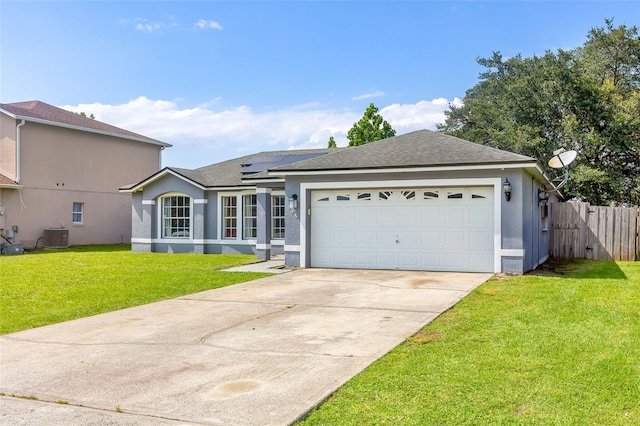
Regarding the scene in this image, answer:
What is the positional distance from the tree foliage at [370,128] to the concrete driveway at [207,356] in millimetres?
26724

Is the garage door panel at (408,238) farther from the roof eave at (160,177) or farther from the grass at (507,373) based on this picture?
the roof eave at (160,177)

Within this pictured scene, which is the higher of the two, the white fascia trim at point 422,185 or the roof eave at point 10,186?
the roof eave at point 10,186

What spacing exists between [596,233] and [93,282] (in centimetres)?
1503

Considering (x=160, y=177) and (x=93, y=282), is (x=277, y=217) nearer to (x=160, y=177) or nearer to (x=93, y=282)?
(x=160, y=177)

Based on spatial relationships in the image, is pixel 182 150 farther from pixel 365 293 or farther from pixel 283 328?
pixel 283 328

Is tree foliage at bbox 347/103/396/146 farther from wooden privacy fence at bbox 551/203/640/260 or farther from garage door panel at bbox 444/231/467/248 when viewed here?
garage door panel at bbox 444/231/467/248

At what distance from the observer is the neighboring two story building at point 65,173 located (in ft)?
73.9

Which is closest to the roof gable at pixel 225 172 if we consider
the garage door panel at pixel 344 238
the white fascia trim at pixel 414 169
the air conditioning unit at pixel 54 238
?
the air conditioning unit at pixel 54 238

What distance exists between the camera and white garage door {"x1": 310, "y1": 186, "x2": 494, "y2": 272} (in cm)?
1287

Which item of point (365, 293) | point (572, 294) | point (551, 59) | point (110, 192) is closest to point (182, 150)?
point (110, 192)

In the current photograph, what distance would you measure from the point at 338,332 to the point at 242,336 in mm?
1237

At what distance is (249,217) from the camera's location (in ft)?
64.5

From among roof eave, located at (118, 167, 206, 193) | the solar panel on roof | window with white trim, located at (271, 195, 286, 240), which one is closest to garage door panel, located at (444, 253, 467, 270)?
window with white trim, located at (271, 195, 286, 240)

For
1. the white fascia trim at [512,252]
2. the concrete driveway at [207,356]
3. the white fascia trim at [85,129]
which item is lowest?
the concrete driveway at [207,356]
